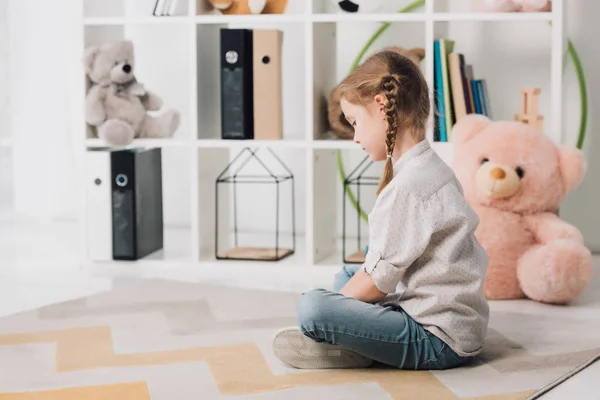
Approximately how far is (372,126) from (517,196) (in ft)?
2.51

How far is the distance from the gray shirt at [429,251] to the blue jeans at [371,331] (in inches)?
0.9

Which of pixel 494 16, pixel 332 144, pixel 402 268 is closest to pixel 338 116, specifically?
pixel 332 144

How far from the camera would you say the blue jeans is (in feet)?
5.05

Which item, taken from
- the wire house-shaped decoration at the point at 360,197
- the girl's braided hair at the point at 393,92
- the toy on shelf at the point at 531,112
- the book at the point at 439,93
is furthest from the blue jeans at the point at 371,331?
the wire house-shaped decoration at the point at 360,197

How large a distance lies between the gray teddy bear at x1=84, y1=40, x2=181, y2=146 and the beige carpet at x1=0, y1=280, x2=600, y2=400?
19.6 inches

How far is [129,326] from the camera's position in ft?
6.31

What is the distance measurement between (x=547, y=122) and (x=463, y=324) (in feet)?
4.75

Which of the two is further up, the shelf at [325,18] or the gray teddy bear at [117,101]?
the shelf at [325,18]

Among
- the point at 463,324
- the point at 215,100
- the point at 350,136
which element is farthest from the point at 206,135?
the point at 463,324

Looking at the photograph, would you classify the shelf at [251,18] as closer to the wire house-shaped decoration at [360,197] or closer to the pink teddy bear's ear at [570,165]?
the wire house-shaped decoration at [360,197]

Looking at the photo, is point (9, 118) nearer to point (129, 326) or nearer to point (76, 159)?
point (76, 159)

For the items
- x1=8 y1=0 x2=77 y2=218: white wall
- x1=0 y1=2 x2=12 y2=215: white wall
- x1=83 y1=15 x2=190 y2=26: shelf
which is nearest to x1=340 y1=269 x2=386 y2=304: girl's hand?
x1=83 y1=15 x2=190 y2=26: shelf

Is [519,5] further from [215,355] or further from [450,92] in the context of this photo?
[215,355]

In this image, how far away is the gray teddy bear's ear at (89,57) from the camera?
2.52m
